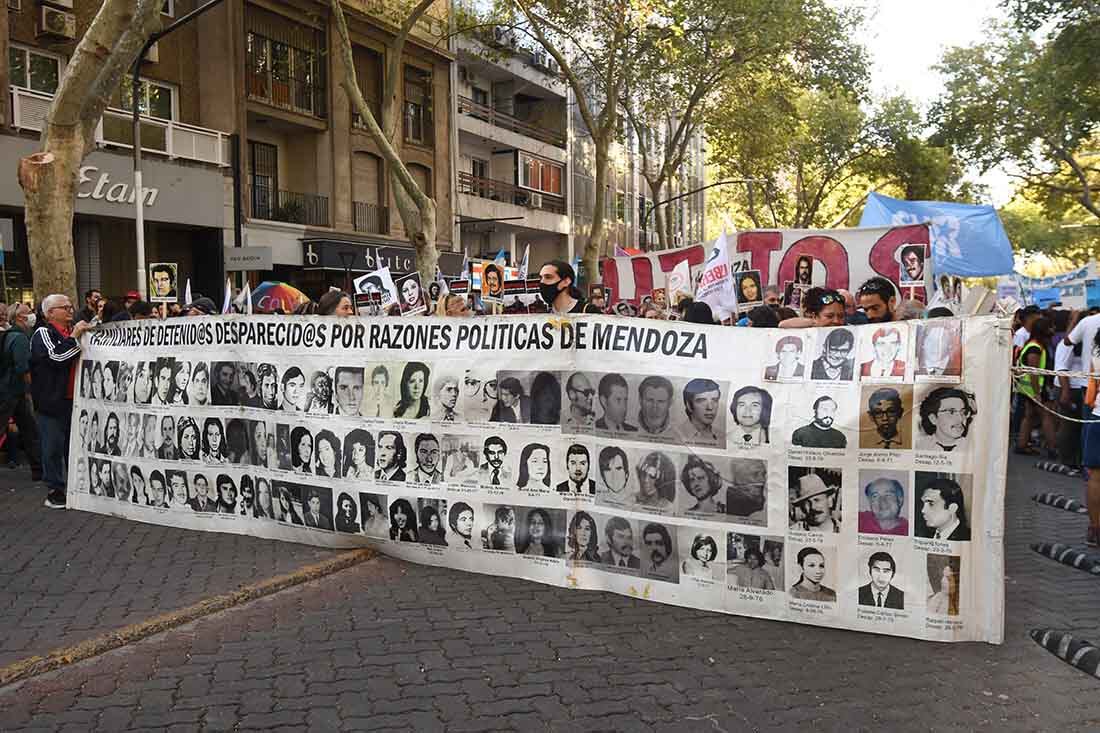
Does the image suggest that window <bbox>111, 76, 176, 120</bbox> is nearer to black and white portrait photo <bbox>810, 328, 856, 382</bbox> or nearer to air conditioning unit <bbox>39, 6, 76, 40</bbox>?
air conditioning unit <bbox>39, 6, 76, 40</bbox>

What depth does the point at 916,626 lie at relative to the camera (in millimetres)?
4664

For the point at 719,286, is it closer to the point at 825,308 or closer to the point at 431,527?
the point at 825,308

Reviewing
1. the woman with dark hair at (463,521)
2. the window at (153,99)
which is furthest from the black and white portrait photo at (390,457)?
the window at (153,99)

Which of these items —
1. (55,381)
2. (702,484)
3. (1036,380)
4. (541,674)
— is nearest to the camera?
(541,674)

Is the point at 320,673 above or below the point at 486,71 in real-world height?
below

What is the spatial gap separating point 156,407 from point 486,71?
3441cm

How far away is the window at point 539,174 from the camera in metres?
40.7

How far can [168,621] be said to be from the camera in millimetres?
4980

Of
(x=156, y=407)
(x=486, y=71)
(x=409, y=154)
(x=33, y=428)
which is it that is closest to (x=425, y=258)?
(x=33, y=428)

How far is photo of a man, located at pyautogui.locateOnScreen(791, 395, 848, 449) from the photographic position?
15.5 ft

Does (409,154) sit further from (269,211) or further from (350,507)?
(350,507)

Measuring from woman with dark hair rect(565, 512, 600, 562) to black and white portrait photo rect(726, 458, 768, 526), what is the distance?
2.77 ft

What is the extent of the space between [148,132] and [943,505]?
2208 centimetres

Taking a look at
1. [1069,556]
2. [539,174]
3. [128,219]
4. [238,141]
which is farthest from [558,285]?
[539,174]
